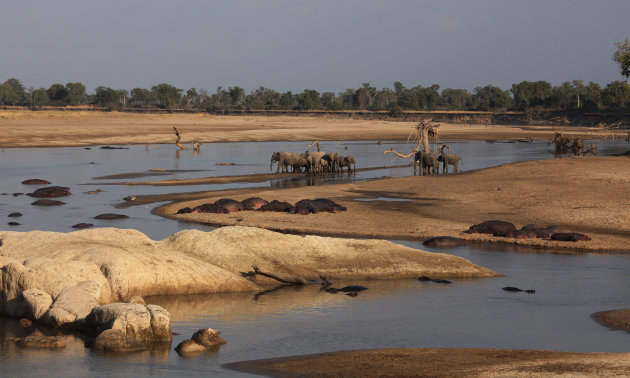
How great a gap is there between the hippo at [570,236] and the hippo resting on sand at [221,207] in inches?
491

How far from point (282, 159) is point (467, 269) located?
33.2 metres

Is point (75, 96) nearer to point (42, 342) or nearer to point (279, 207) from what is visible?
point (279, 207)

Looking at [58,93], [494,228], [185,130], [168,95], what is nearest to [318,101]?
[168,95]

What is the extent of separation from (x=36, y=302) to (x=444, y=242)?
12.8m

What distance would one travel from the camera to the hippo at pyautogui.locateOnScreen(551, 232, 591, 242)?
23.9m

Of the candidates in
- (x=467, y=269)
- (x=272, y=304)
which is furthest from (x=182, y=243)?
(x=467, y=269)

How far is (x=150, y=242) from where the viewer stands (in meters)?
18.2

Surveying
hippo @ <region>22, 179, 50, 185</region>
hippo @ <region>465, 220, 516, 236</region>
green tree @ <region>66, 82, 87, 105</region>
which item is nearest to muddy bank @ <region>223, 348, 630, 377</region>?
hippo @ <region>465, 220, 516, 236</region>

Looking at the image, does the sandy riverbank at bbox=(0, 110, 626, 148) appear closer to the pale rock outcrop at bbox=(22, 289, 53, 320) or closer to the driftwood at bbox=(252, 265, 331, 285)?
the driftwood at bbox=(252, 265, 331, 285)

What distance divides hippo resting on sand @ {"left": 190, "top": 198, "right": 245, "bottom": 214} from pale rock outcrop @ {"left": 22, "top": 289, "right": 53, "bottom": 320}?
15686 mm

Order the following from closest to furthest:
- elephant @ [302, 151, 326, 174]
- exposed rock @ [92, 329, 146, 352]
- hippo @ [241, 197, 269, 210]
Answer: exposed rock @ [92, 329, 146, 352]
hippo @ [241, 197, 269, 210]
elephant @ [302, 151, 326, 174]

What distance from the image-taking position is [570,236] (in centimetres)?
2386

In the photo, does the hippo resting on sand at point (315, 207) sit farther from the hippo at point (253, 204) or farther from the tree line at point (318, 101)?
the tree line at point (318, 101)

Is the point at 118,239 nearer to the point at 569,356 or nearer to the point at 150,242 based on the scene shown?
the point at 150,242
